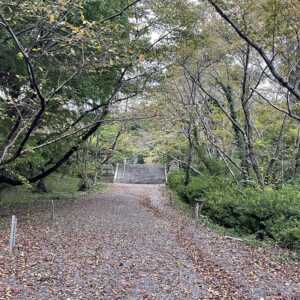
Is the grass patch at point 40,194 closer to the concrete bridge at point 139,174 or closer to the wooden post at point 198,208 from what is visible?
the wooden post at point 198,208

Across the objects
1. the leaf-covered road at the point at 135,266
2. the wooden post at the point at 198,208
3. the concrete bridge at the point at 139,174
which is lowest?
the leaf-covered road at the point at 135,266

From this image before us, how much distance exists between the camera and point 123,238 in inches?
379

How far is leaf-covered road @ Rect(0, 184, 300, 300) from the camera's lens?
5.53m

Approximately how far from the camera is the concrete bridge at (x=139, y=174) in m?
37.7

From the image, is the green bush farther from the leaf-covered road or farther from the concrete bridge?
the concrete bridge

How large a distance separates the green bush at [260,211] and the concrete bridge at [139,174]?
23.9 meters

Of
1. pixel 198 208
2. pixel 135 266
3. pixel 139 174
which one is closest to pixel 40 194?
pixel 198 208

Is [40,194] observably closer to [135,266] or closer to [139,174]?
[135,266]

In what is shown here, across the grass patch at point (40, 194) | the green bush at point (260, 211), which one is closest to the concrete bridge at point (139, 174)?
the grass patch at point (40, 194)

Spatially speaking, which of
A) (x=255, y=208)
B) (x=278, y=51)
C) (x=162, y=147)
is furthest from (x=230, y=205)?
(x=162, y=147)

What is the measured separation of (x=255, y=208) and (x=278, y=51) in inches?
162

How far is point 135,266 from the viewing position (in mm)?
6902

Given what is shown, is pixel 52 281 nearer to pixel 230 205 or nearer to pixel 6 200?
pixel 230 205

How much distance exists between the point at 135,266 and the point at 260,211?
4349 millimetres
